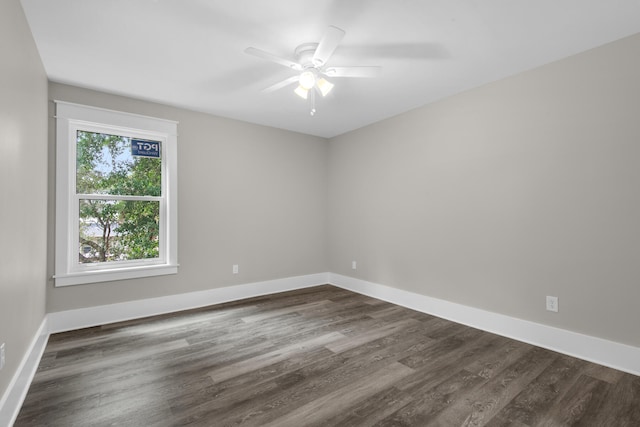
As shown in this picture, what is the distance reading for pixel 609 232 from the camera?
2.31 metres

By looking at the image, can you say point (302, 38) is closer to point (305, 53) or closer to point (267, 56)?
point (305, 53)

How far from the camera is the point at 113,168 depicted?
3.36m

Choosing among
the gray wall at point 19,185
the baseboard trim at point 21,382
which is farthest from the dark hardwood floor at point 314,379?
the gray wall at point 19,185

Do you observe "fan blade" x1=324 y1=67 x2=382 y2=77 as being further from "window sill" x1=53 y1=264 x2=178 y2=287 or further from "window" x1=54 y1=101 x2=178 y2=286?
"window sill" x1=53 y1=264 x2=178 y2=287

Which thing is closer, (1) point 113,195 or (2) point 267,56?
(2) point 267,56

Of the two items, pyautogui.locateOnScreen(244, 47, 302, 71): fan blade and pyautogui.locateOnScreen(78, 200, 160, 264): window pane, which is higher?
pyautogui.locateOnScreen(244, 47, 302, 71): fan blade

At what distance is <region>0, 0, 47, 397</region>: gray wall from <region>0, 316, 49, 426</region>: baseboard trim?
70 mm

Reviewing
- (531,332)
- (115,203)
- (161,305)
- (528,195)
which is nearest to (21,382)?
(161,305)

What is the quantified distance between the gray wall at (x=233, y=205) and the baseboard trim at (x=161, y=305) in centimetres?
7

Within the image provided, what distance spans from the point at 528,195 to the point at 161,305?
397cm

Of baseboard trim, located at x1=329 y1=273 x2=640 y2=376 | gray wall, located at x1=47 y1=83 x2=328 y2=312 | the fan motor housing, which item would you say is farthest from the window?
baseboard trim, located at x1=329 y1=273 x2=640 y2=376

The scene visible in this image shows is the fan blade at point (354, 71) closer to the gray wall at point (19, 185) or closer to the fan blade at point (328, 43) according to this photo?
the fan blade at point (328, 43)

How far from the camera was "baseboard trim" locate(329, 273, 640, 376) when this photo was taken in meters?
2.24

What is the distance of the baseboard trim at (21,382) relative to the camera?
5.48ft
